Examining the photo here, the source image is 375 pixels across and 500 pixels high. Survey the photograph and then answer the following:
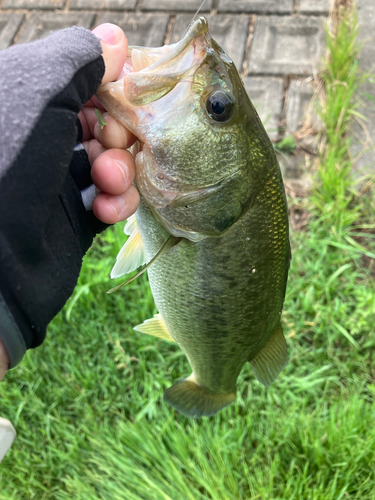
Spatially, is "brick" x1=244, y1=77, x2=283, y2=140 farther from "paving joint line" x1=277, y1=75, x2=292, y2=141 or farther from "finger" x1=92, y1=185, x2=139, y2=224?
"finger" x1=92, y1=185, x2=139, y2=224

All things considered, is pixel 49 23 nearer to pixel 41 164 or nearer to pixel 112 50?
pixel 112 50

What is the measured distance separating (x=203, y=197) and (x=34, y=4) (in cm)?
359

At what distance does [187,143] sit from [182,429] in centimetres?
134

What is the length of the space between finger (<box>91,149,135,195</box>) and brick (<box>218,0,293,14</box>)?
9.74 feet

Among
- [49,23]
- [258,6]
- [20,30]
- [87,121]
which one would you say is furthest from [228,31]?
[87,121]

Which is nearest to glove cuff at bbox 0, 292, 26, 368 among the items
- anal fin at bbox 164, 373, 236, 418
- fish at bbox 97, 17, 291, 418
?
fish at bbox 97, 17, 291, 418

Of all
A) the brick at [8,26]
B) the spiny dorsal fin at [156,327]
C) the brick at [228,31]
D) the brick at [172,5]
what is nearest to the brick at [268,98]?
the brick at [228,31]

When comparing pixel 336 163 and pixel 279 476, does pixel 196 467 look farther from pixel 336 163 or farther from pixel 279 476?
pixel 336 163

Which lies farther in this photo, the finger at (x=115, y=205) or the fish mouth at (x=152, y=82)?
the finger at (x=115, y=205)

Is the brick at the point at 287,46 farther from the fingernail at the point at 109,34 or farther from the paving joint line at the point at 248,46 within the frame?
the fingernail at the point at 109,34

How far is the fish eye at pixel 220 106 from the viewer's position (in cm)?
111

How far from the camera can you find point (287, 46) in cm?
338

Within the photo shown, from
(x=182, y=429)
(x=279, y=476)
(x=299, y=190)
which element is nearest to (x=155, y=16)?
(x=299, y=190)

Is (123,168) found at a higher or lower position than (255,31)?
higher
